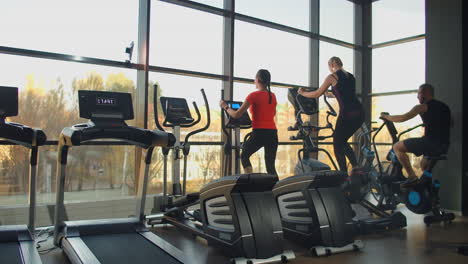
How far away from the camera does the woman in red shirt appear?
3.94m

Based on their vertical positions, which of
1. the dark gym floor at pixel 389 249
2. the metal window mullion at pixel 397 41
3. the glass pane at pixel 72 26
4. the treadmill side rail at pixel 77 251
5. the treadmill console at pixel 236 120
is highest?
the metal window mullion at pixel 397 41

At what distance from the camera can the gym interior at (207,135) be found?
10.0ft

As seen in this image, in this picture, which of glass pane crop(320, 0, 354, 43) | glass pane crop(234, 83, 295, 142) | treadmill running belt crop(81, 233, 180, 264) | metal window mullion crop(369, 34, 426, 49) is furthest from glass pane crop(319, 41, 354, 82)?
treadmill running belt crop(81, 233, 180, 264)

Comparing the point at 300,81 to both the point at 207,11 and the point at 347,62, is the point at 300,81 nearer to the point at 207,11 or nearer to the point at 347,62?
the point at 347,62

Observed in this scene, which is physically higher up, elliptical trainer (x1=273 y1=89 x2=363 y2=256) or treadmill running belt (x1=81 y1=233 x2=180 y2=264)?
elliptical trainer (x1=273 y1=89 x2=363 y2=256)

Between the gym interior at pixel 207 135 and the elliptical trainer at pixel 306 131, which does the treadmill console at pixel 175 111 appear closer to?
the gym interior at pixel 207 135

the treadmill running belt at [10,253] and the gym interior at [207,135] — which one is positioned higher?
the gym interior at [207,135]

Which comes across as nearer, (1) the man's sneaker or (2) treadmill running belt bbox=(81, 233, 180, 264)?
(2) treadmill running belt bbox=(81, 233, 180, 264)

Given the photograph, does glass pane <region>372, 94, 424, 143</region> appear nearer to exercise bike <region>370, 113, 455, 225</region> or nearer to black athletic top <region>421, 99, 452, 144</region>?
exercise bike <region>370, 113, 455, 225</region>

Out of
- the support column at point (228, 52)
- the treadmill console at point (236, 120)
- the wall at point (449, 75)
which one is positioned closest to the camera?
the treadmill console at point (236, 120)

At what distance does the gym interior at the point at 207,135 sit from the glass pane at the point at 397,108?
0.08 feet

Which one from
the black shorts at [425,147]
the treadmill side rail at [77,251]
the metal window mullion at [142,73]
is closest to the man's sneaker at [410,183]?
the black shorts at [425,147]

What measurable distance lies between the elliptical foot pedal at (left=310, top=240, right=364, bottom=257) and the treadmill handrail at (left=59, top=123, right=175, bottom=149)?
1461 mm

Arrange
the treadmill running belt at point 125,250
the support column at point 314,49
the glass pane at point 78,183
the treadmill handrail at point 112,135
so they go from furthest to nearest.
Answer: the support column at point 314,49 < the glass pane at point 78,183 < the treadmill handrail at point 112,135 < the treadmill running belt at point 125,250
